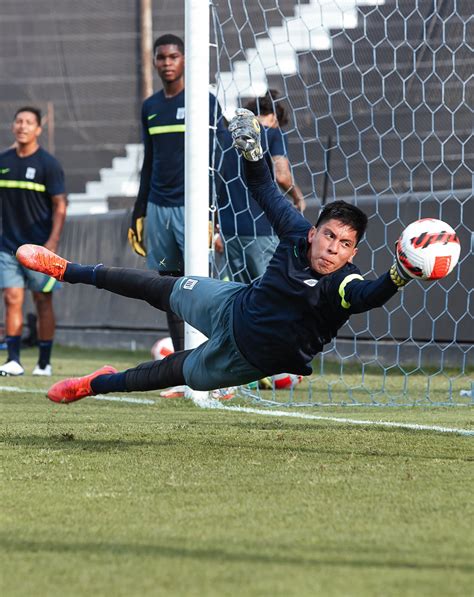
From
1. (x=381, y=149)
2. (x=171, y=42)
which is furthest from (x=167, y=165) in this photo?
(x=381, y=149)

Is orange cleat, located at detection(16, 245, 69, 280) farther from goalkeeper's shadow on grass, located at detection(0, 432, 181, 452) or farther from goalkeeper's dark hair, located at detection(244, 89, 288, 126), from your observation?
goalkeeper's dark hair, located at detection(244, 89, 288, 126)

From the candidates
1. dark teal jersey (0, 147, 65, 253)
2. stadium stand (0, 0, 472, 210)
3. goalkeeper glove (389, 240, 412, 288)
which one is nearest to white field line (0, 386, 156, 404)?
dark teal jersey (0, 147, 65, 253)

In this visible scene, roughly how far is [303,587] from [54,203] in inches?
264

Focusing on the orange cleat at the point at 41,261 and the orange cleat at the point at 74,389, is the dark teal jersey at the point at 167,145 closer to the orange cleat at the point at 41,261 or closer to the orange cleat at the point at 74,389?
the orange cleat at the point at 41,261

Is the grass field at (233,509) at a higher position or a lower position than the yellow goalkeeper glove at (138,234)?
lower

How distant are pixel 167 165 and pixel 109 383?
2.56 meters

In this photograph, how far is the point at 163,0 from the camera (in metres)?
15.0

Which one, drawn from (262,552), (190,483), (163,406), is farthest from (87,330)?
(262,552)

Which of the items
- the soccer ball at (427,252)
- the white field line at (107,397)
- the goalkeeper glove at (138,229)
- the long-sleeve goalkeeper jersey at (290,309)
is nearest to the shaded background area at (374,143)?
the goalkeeper glove at (138,229)

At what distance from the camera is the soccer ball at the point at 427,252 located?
11.6 ft

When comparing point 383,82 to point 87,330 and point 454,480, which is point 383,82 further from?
point 454,480

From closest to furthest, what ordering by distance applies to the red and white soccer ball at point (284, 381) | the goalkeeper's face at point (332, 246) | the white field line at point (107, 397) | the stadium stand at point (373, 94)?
the goalkeeper's face at point (332, 246)
the white field line at point (107, 397)
the red and white soccer ball at point (284, 381)
the stadium stand at point (373, 94)

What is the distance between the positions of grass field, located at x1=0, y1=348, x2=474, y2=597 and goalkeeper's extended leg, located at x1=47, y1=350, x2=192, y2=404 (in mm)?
198

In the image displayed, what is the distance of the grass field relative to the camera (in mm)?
2416
